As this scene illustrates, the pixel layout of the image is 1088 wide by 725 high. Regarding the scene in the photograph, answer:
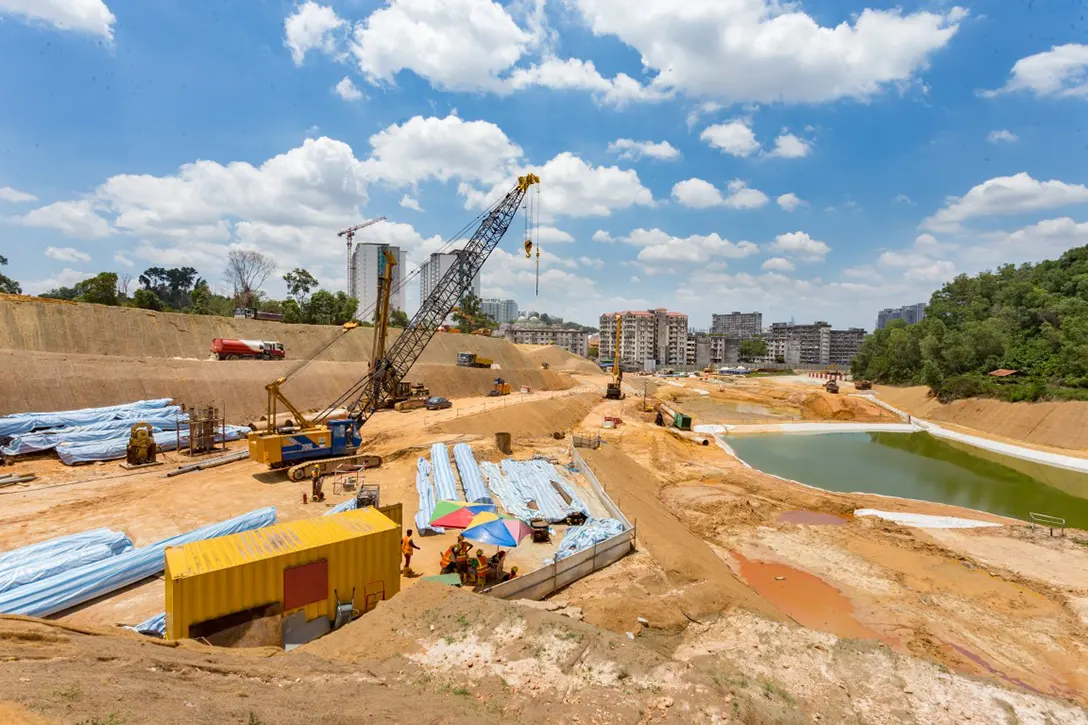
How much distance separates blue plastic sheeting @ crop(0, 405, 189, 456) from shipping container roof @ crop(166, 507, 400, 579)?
22.2 metres

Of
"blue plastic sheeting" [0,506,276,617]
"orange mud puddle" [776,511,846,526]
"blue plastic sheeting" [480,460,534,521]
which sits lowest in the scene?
"orange mud puddle" [776,511,846,526]

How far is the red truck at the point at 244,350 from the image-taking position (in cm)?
4006

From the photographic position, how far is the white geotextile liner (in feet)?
77.7

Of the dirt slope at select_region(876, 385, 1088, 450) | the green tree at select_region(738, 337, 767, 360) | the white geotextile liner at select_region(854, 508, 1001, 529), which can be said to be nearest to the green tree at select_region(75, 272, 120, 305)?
the white geotextile liner at select_region(854, 508, 1001, 529)

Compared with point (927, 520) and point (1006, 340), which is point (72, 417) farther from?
point (1006, 340)

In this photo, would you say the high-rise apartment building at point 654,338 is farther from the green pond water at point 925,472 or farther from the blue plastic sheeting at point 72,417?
the blue plastic sheeting at point 72,417

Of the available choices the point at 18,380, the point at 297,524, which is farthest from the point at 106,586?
the point at 18,380

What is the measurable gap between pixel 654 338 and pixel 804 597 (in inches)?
5161

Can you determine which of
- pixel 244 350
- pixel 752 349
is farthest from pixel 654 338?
pixel 244 350

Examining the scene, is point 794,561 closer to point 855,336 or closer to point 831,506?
point 831,506

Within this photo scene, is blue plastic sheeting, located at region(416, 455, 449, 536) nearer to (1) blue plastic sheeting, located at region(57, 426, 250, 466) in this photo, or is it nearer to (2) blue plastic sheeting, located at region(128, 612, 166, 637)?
(2) blue plastic sheeting, located at region(128, 612, 166, 637)

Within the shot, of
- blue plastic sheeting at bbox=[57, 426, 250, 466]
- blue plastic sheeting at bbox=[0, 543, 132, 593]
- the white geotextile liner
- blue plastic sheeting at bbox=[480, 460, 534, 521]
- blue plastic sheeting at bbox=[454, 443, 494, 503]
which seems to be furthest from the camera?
blue plastic sheeting at bbox=[57, 426, 250, 466]

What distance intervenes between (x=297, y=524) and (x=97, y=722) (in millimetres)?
6117

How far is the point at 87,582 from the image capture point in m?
11.5
